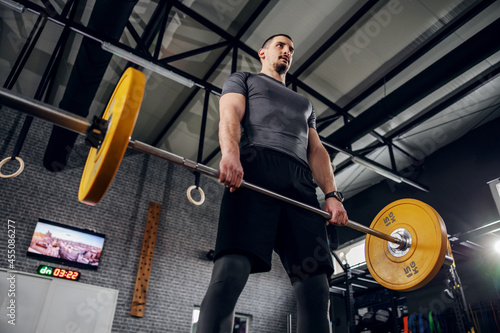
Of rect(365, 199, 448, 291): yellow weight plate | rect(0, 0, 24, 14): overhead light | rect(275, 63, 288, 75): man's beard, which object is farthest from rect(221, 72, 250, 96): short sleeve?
rect(0, 0, 24, 14): overhead light

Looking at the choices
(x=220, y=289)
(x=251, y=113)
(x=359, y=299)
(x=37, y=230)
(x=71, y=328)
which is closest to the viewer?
(x=220, y=289)

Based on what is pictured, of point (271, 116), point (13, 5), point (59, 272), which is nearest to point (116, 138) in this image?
point (271, 116)

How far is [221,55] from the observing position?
506 cm

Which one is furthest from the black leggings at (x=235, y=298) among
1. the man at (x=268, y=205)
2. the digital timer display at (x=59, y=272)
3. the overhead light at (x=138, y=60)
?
the digital timer display at (x=59, y=272)

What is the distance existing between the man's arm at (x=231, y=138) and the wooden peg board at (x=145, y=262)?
4838 millimetres

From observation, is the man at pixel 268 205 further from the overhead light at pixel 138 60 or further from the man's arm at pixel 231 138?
the overhead light at pixel 138 60

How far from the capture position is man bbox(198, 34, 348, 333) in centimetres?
98

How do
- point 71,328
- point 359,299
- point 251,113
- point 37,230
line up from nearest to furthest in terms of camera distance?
point 251,113
point 71,328
point 37,230
point 359,299

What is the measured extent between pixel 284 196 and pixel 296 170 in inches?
5.3

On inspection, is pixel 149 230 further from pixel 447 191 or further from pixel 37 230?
pixel 447 191

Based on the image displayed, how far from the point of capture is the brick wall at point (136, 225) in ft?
16.9

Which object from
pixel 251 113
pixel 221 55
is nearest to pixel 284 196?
pixel 251 113

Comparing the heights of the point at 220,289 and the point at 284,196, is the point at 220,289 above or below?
below

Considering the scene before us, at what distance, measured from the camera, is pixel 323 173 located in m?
1.44
